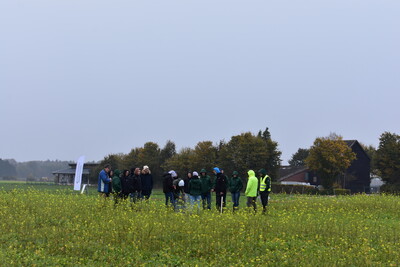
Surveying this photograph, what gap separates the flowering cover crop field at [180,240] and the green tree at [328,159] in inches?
2169

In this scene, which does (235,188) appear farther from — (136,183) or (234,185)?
(136,183)

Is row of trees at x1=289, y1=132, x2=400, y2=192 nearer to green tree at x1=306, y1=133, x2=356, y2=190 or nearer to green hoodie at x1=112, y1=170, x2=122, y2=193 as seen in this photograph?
green tree at x1=306, y1=133, x2=356, y2=190

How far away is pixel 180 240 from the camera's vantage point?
523 inches

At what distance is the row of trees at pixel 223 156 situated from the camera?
68.1 meters

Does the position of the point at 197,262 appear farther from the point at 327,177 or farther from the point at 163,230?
the point at 327,177

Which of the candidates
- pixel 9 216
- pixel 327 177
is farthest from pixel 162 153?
pixel 9 216

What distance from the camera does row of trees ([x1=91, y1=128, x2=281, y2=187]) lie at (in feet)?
223

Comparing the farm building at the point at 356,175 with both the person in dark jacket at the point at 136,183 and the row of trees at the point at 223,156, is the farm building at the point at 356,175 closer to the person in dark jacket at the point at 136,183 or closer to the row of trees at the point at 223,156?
the row of trees at the point at 223,156

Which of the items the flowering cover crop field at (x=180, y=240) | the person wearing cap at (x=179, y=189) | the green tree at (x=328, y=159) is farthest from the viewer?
the green tree at (x=328, y=159)

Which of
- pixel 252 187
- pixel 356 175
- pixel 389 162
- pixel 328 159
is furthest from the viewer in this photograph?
pixel 356 175

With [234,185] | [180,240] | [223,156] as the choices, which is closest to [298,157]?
[223,156]

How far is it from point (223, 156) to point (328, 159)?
1553 cm

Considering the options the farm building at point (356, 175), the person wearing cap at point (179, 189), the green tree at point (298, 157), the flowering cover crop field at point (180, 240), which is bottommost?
the flowering cover crop field at point (180, 240)

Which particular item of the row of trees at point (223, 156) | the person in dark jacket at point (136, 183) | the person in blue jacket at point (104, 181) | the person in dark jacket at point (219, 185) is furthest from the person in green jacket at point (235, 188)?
the row of trees at point (223, 156)
